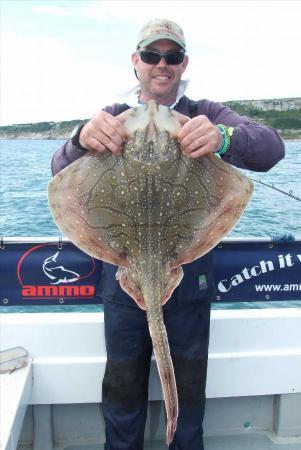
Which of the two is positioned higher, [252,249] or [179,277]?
[179,277]

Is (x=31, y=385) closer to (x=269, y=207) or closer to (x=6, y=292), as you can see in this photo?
(x=6, y=292)

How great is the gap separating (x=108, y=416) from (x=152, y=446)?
81cm

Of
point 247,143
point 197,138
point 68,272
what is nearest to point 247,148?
point 247,143

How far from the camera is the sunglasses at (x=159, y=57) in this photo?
8.29 ft

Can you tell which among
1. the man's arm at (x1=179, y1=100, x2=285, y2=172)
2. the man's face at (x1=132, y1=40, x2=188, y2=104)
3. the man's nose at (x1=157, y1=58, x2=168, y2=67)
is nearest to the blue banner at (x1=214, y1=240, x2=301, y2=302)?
the man's arm at (x1=179, y1=100, x2=285, y2=172)

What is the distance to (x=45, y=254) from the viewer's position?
3.72 m

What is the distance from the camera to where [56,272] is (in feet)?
12.3

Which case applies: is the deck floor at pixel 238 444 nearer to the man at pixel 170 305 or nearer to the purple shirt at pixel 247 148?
the man at pixel 170 305

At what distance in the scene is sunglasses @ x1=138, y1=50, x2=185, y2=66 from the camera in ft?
8.29

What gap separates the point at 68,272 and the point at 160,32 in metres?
2.06

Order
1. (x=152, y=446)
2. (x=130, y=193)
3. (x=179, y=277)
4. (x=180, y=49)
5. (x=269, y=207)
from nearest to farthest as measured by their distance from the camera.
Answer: (x=130, y=193), (x=179, y=277), (x=180, y=49), (x=152, y=446), (x=269, y=207)

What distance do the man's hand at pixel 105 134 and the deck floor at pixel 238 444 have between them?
2.67 m

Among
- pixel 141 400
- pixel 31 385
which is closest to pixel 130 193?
pixel 141 400

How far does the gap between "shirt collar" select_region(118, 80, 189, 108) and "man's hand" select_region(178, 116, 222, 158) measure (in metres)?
0.88
